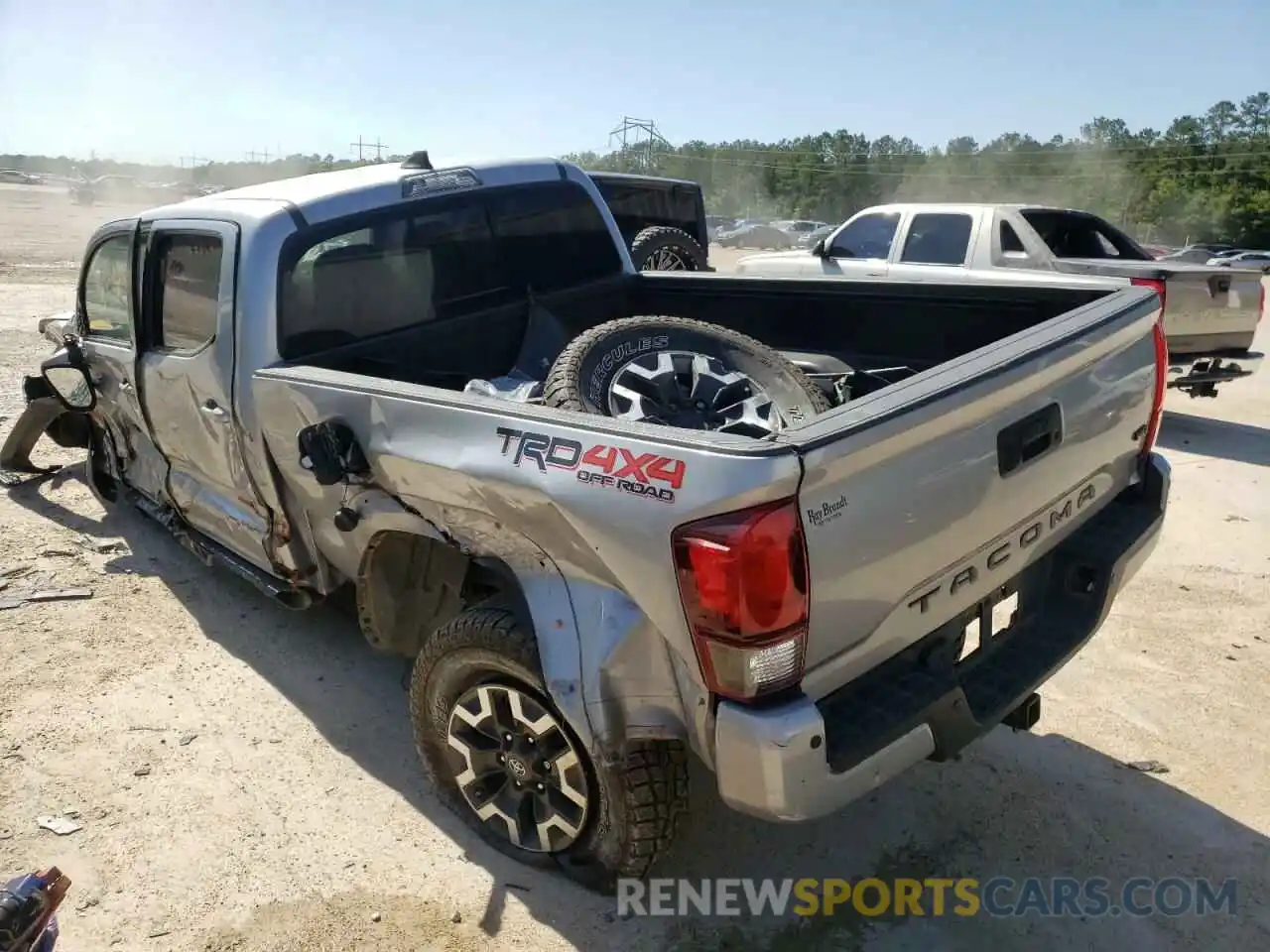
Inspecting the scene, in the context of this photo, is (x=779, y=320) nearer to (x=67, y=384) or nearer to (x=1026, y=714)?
(x=1026, y=714)

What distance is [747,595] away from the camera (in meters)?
2.02

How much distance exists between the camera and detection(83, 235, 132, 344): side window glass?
4.61 m

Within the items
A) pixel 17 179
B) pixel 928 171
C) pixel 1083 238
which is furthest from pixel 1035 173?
pixel 17 179

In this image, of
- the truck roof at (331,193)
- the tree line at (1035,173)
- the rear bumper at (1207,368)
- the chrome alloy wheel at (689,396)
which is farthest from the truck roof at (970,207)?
the tree line at (1035,173)

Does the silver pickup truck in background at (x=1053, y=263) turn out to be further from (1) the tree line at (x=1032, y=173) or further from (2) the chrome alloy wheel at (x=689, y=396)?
(1) the tree line at (x=1032, y=173)

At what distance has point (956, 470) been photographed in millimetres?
2357

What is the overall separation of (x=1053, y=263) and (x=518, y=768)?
715 cm

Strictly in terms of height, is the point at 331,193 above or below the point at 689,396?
above

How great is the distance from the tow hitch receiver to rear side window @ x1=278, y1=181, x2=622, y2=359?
107 inches

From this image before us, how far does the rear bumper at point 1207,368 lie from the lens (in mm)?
7977

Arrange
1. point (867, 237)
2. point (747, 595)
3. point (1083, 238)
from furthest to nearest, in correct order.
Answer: point (867, 237)
point (1083, 238)
point (747, 595)

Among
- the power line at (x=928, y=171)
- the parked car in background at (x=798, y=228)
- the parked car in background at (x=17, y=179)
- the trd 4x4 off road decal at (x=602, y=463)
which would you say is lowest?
the trd 4x4 off road decal at (x=602, y=463)

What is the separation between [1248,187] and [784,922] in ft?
174

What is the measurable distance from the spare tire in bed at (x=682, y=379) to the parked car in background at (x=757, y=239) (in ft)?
132
